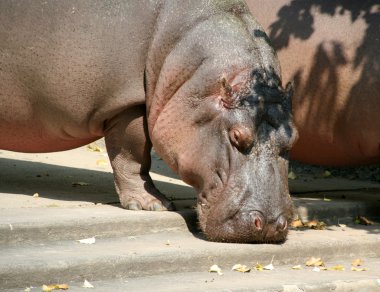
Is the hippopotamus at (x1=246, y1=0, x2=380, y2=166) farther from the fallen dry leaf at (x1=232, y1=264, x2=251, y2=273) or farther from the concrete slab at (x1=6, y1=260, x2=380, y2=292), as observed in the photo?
the fallen dry leaf at (x1=232, y1=264, x2=251, y2=273)

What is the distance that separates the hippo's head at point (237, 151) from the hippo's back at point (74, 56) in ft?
1.48

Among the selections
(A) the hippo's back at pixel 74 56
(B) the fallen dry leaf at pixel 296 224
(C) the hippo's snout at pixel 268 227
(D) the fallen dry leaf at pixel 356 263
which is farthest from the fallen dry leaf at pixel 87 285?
(B) the fallen dry leaf at pixel 296 224

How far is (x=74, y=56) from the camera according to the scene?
6750mm

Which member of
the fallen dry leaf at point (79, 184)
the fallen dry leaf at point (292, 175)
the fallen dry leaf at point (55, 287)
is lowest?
the fallen dry leaf at point (292, 175)

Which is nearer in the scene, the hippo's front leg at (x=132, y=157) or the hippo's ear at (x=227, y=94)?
the hippo's ear at (x=227, y=94)

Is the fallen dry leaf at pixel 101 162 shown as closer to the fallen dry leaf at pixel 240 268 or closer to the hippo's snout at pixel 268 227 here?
the hippo's snout at pixel 268 227

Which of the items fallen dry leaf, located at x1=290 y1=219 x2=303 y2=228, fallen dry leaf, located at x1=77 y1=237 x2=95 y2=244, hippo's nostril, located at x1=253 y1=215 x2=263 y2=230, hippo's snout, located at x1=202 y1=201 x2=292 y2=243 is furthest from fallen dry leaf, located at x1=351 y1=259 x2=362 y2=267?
fallen dry leaf, located at x1=77 y1=237 x2=95 y2=244

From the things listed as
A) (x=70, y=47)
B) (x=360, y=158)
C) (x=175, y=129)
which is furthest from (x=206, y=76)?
(x=360, y=158)

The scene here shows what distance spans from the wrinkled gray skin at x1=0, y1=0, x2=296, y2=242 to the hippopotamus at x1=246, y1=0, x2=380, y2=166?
1044 mm

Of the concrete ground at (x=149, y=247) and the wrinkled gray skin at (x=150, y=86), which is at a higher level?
the wrinkled gray skin at (x=150, y=86)

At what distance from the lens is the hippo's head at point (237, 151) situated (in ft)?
20.2

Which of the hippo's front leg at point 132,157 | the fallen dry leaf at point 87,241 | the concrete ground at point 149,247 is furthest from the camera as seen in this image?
the hippo's front leg at point 132,157

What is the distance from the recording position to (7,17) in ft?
22.2

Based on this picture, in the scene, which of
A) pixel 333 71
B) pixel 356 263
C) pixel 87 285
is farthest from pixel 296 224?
pixel 87 285
